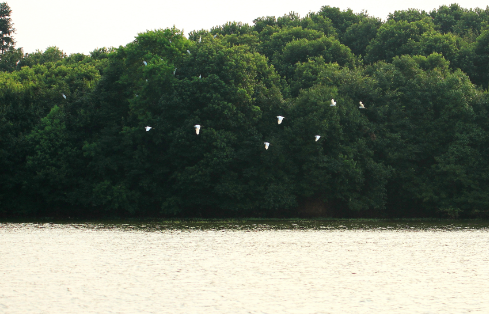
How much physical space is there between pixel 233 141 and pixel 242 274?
37341 mm

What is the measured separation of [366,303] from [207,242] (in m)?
17.3

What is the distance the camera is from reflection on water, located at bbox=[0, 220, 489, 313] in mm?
16797

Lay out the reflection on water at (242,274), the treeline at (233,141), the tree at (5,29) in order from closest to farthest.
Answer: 1. the reflection on water at (242,274)
2. the treeline at (233,141)
3. the tree at (5,29)

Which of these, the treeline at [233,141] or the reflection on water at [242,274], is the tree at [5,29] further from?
the reflection on water at [242,274]

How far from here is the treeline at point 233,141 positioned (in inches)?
2324

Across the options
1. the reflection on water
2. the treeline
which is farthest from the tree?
the reflection on water

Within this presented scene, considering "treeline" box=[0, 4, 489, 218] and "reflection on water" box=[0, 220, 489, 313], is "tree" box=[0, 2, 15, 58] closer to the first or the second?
"treeline" box=[0, 4, 489, 218]

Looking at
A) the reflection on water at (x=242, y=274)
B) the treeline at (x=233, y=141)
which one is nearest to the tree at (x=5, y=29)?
the treeline at (x=233, y=141)

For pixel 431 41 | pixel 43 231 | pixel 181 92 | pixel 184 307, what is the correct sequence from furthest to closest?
pixel 431 41, pixel 181 92, pixel 43 231, pixel 184 307

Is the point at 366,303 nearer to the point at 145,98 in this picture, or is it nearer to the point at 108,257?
the point at 108,257

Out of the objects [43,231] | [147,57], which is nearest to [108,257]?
[43,231]

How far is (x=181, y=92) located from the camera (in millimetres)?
58594

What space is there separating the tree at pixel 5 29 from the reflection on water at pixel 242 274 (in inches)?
2947

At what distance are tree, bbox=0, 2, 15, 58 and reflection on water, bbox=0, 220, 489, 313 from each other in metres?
74.9
